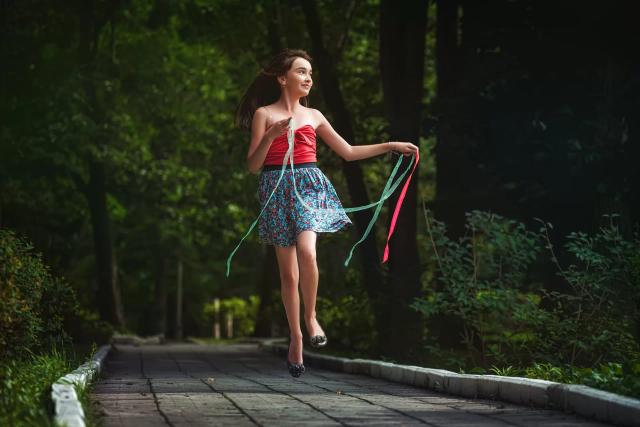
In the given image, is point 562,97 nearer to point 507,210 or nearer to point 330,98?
point 507,210

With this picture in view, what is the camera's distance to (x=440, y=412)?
743 centimetres

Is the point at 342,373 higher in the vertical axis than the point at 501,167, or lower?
lower

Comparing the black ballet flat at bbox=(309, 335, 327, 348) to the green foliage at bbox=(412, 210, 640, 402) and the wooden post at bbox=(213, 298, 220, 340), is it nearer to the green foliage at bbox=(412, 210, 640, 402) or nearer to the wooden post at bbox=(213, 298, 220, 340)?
the green foliage at bbox=(412, 210, 640, 402)

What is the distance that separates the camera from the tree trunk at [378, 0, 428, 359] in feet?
53.0

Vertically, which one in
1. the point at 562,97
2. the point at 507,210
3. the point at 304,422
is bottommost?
the point at 304,422

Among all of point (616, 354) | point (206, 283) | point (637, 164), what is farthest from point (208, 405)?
point (206, 283)

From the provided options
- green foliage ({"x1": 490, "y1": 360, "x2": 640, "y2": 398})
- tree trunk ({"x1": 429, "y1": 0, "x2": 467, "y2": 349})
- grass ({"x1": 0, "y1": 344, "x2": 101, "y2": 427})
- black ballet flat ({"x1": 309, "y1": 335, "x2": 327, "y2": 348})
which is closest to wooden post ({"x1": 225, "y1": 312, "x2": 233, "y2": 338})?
tree trunk ({"x1": 429, "y1": 0, "x2": 467, "y2": 349})

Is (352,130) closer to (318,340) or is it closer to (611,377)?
(318,340)

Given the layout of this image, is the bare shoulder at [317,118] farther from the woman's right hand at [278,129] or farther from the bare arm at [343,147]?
the woman's right hand at [278,129]

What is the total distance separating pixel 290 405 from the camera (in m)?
7.80

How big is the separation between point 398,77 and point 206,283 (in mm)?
34418

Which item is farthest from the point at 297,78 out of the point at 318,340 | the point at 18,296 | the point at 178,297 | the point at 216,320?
the point at 216,320

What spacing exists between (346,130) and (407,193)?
6.44 feet

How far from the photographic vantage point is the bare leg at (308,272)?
9.06m
